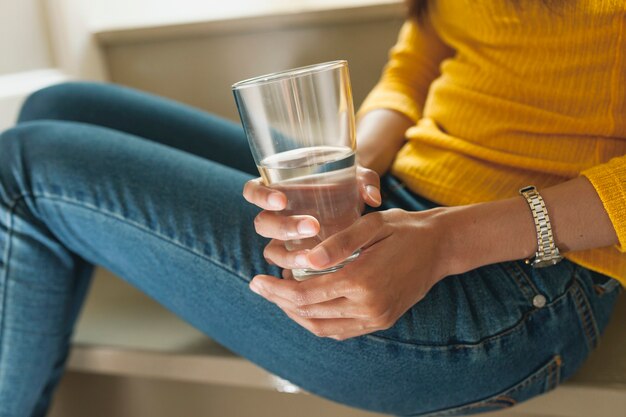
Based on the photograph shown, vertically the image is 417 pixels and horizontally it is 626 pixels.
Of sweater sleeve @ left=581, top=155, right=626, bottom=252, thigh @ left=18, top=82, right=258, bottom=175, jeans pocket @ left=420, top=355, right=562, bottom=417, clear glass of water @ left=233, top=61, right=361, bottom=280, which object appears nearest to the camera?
clear glass of water @ left=233, top=61, right=361, bottom=280

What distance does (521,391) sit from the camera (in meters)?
0.72

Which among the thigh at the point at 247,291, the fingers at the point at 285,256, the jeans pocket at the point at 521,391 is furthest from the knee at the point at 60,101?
the jeans pocket at the point at 521,391

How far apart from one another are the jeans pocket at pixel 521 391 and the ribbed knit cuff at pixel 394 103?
1.15 ft

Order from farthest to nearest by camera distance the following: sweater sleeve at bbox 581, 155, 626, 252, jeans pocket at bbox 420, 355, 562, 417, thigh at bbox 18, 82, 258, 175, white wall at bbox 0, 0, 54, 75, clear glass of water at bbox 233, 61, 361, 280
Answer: white wall at bbox 0, 0, 54, 75, thigh at bbox 18, 82, 258, 175, jeans pocket at bbox 420, 355, 562, 417, sweater sleeve at bbox 581, 155, 626, 252, clear glass of water at bbox 233, 61, 361, 280

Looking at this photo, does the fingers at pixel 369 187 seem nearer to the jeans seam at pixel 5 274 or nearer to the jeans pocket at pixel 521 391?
the jeans pocket at pixel 521 391

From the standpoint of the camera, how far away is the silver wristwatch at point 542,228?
621 millimetres

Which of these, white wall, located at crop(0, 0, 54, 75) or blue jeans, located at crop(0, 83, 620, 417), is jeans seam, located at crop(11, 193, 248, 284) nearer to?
blue jeans, located at crop(0, 83, 620, 417)

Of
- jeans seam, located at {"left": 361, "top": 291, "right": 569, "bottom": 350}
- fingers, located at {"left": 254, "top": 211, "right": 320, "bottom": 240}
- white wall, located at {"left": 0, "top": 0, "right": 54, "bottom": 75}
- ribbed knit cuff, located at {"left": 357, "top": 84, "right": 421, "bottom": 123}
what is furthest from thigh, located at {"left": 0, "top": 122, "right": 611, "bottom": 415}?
white wall, located at {"left": 0, "top": 0, "right": 54, "bottom": 75}

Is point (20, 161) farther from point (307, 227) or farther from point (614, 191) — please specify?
point (614, 191)

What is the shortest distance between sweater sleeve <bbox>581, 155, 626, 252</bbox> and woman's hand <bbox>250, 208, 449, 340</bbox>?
0.46 ft

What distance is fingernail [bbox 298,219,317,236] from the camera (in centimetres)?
54

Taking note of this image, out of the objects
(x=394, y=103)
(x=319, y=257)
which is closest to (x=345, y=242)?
(x=319, y=257)

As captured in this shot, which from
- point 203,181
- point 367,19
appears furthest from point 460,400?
point 367,19

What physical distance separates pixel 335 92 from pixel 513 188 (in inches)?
11.4
